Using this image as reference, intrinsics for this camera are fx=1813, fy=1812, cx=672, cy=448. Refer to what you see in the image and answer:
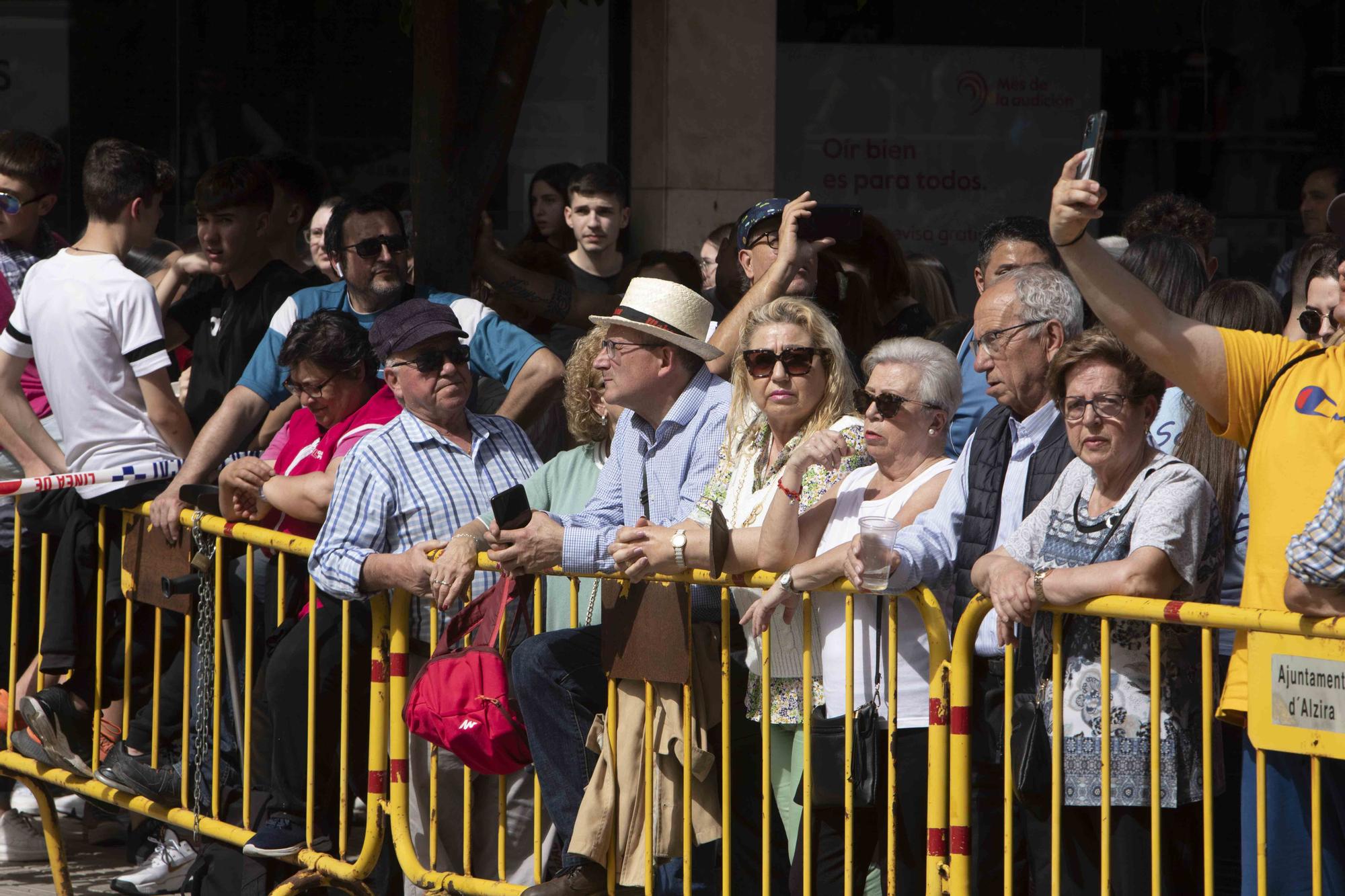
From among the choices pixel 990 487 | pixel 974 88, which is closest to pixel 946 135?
pixel 974 88

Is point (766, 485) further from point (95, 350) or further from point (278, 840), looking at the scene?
point (95, 350)

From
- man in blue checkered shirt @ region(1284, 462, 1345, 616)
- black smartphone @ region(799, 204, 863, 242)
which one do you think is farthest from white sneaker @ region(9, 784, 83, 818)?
man in blue checkered shirt @ region(1284, 462, 1345, 616)

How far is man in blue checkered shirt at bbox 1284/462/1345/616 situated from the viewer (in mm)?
3615

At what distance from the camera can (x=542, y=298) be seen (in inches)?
307

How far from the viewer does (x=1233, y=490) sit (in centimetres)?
446

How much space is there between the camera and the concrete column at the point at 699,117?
10.5 meters

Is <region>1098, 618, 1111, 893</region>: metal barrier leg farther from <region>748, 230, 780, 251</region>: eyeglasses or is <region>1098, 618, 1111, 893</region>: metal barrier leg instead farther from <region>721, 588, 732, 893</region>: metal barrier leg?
<region>748, 230, 780, 251</region>: eyeglasses

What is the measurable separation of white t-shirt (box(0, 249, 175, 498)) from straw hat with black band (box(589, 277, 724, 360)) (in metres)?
2.01

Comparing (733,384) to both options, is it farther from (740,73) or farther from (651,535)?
(740,73)

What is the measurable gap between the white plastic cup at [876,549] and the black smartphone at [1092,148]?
90 cm

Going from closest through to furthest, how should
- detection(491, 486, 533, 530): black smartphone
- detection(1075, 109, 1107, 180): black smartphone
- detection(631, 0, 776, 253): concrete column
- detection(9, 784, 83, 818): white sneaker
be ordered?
detection(1075, 109, 1107, 180): black smartphone, detection(491, 486, 533, 530): black smartphone, detection(9, 784, 83, 818): white sneaker, detection(631, 0, 776, 253): concrete column

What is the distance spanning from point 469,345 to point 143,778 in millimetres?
1870

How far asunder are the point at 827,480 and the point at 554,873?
133 cm

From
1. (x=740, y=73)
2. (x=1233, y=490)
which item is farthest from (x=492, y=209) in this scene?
(x=1233, y=490)
